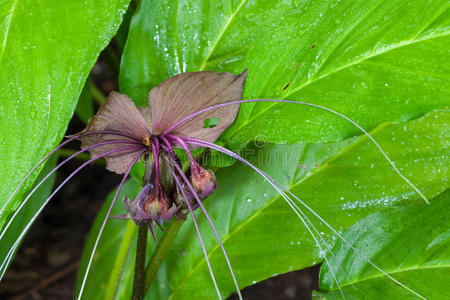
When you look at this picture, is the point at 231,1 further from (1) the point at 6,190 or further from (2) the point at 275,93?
(1) the point at 6,190

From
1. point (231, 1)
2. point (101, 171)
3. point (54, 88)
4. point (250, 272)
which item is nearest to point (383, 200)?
point (250, 272)

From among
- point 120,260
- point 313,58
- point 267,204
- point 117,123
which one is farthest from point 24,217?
point 313,58

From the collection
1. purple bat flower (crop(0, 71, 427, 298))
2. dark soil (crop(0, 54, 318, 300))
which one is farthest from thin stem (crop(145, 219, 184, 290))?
dark soil (crop(0, 54, 318, 300))

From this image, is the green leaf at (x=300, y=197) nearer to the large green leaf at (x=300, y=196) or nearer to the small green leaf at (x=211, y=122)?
the large green leaf at (x=300, y=196)

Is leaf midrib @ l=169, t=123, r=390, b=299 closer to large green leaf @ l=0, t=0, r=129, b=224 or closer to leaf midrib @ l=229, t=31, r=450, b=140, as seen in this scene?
leaf midrib @ l=229, t=31, r=450, b=140

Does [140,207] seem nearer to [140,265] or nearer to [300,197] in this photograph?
[140,265]

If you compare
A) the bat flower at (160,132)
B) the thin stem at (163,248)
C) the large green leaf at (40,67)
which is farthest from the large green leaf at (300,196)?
the large green leaf at (40,67)
